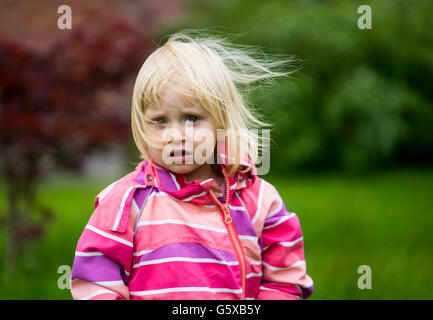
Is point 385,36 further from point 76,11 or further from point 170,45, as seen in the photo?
point 170,45

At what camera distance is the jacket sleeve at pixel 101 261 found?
1481 millimetres

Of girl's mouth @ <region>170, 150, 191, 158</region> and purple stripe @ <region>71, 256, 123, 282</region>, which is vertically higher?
girl's mouth @ <region>170, 150, 191, 158</region>

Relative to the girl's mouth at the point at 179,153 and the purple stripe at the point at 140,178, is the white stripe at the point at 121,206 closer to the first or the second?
the purple stripe at the point at 140,178

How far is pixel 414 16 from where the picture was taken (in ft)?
21.4

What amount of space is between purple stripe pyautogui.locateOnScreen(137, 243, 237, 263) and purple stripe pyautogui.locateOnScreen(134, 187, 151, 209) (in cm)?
16

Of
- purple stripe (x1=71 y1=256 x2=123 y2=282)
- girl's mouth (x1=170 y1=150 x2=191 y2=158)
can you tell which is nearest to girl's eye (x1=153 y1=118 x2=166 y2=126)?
girl's mouth (x1=170 y1=150 x2=191 y2=158)

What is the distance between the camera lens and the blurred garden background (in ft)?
11.1

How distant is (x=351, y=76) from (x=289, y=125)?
1076 millimetres

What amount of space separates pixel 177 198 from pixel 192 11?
776 centimetres

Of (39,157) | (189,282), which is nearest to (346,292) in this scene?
(189,282)
